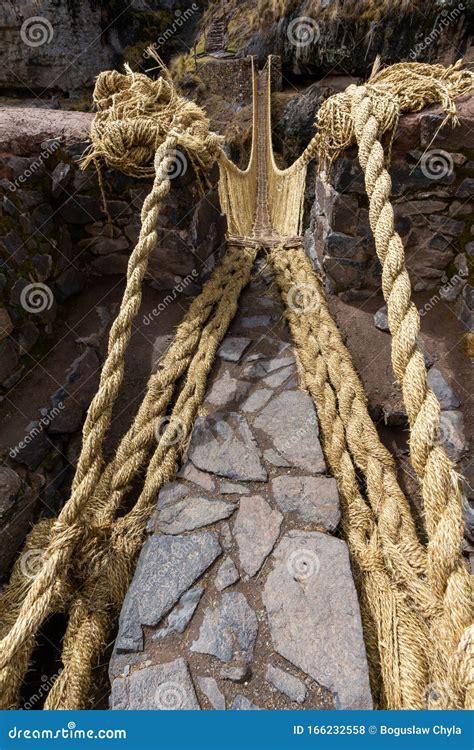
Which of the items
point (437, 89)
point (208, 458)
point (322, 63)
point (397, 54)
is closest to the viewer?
point (208, 458)

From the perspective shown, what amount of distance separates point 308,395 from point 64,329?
1.37 m

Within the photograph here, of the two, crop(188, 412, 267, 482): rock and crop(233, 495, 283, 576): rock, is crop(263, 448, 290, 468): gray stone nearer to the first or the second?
crop(188, 412, 267, 482): rock

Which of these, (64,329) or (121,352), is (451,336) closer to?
(121,352)

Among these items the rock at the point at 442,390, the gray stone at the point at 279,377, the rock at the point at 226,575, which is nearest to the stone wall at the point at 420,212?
the rock at the point at 442,390

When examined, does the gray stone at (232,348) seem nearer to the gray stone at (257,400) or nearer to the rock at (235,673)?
the gray stone at (257,400)

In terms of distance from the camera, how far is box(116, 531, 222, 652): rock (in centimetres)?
128

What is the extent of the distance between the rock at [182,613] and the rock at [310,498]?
17.2 inches

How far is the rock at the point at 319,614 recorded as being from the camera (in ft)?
3.71

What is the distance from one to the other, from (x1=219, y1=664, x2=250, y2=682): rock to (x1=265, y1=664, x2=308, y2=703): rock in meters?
0.06

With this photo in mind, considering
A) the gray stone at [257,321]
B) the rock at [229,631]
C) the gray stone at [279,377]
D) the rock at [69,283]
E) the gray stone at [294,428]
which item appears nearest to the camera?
the rock at [229,631]

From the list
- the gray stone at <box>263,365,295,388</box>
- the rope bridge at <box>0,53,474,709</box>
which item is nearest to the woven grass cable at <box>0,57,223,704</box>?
the rope bridge at <box>0,53,474,709</box>

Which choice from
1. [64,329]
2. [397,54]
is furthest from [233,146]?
[64,329]

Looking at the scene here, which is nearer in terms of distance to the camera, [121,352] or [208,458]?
[121,352]

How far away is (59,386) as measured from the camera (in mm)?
2043
